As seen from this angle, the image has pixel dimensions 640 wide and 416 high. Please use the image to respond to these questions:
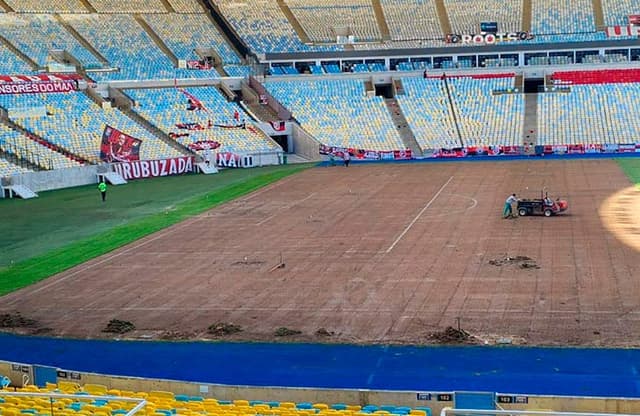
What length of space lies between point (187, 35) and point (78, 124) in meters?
25.3

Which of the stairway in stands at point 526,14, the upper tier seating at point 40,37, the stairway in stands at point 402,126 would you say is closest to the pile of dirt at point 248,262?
the stairway in stands at point 402,126

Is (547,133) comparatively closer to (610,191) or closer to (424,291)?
(610,191)

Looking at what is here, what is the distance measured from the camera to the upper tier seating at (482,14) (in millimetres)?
98125

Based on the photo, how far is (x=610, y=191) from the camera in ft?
173

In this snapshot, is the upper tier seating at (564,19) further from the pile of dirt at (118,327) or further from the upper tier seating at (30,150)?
the pile of dirt at (118,327)

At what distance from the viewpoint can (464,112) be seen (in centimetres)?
8888

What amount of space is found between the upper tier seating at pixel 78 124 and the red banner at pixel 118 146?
43 centimetres

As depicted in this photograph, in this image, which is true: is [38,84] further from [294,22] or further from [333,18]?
[333,18]

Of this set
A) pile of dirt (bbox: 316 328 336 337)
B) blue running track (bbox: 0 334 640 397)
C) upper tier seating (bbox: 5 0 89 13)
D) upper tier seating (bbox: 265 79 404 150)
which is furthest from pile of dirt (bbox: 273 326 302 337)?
upper tier seating (bbox: 5 0 89 13)

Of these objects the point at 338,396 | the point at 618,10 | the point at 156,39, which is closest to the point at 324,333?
the point at 338,396

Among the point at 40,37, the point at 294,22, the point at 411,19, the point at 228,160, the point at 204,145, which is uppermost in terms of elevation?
the point at 411,19

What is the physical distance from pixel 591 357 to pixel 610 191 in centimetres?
3251

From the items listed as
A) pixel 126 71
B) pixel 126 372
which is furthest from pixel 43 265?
pixel 126 71

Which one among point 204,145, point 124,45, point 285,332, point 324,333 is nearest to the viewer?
point 324,333
